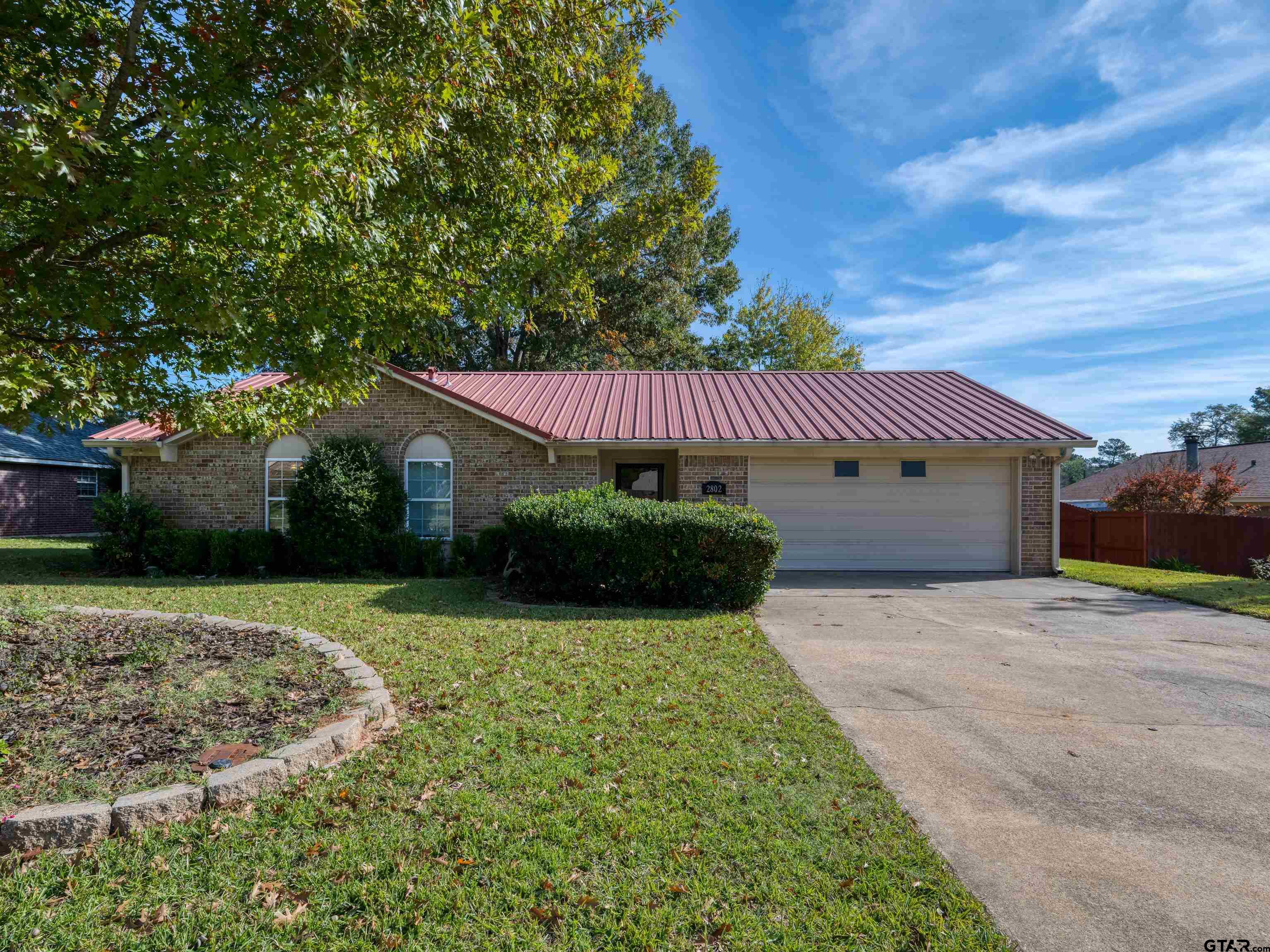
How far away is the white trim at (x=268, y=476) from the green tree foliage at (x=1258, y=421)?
76.8m

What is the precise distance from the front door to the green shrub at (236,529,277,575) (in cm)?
727

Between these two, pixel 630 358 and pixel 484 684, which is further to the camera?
pixel 630 358

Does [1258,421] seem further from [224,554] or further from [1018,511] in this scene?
[224,554]

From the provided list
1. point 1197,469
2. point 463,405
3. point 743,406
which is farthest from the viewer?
point 1197,469

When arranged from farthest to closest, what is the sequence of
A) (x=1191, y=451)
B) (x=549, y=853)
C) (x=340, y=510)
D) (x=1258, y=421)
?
(x=1258, y=421) → (x=1191, y=451) → (x=340, y=510) → (x=549, y=853)

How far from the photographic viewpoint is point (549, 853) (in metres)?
3.11

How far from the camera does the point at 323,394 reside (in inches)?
261

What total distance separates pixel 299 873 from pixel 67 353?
475 centimetres

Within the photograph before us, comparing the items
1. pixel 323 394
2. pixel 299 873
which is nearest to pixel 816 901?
pixel 299 873

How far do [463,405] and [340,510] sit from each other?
295 centimetres

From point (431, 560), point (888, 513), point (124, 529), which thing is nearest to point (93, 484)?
point (124, 529)

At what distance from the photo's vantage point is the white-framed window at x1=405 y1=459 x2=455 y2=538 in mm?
13281

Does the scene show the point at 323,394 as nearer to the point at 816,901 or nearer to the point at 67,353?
the point at 67,353

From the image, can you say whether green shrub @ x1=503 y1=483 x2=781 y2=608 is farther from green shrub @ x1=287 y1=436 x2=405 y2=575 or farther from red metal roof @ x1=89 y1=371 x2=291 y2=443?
red metal roof @ x1=89 y1=371 x2=291 y2=443
